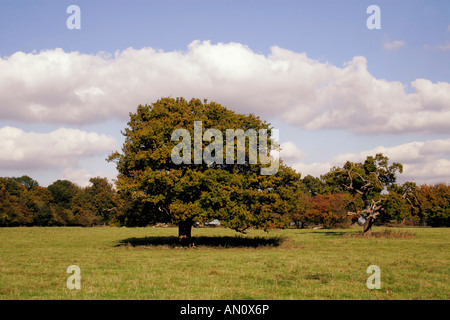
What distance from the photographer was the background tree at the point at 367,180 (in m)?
53.0

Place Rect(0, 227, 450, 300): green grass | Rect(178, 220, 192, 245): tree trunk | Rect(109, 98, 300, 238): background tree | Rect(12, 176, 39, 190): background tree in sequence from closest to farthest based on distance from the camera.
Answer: Rect(0, 227, 450, 300): green grass
Rect(109, 98, 300, 238): background tree
Rect(178, 220, 192, 245): tree trunk
Rect(12, 176, 39, 190): background tree

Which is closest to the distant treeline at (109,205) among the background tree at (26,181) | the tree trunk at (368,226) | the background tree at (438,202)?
the background tree at (438,202)

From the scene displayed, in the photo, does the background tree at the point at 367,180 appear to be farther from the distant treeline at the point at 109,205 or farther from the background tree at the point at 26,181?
the background tree at the point at 26,181

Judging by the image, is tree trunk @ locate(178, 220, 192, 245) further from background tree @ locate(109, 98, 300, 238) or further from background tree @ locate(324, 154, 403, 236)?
background tree @ locate(324, 154, 403, 236)

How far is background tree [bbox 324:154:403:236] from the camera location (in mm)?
53000

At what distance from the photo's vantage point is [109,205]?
5005 inches

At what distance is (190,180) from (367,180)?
3250 cm

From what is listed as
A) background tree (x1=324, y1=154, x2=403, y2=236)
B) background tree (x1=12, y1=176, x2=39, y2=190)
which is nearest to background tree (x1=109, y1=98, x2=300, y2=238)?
background tree (x1=324, y1=154, x2=403, y2=236)

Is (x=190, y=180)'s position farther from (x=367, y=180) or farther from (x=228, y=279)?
(x=367, y=180)

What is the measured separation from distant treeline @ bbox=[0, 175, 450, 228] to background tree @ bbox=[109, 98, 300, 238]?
24.5 m

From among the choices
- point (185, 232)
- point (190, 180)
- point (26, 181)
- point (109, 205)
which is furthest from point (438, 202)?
point (26, 181)

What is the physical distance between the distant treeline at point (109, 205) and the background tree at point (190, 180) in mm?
24545

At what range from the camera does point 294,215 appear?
100000 mm

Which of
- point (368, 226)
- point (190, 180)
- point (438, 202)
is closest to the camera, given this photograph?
point (190, 180)
